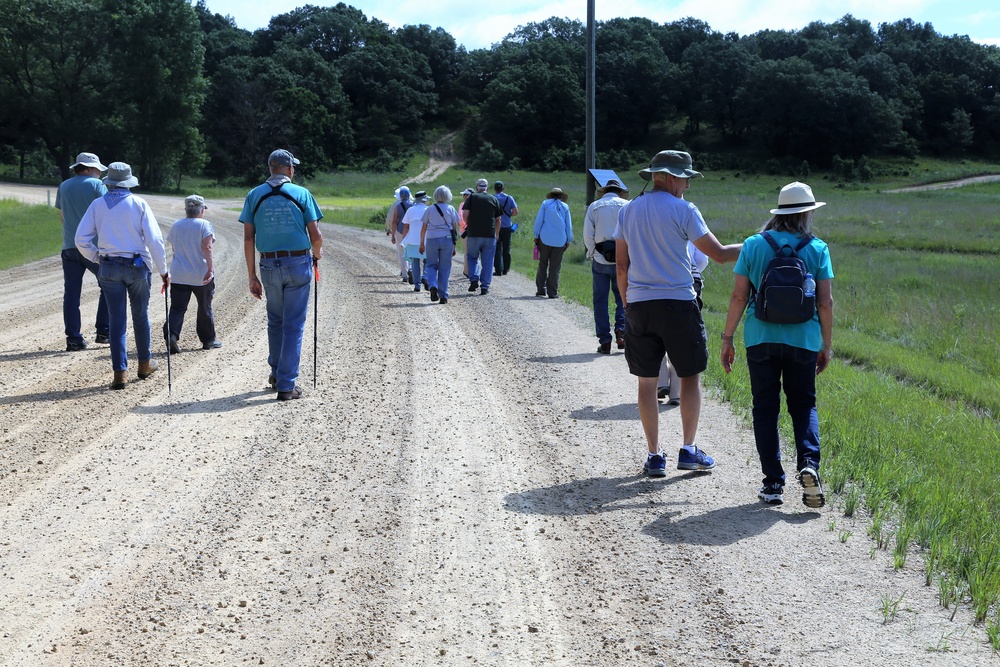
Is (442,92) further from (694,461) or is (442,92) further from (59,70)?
(694,461)

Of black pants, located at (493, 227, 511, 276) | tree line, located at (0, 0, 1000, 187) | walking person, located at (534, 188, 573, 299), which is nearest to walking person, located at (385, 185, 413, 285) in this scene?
black pants, located at (493, 227, 511, 276)

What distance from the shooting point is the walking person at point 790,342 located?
570 cm

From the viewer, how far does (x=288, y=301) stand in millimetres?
8539

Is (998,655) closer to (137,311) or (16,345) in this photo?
(137,311)

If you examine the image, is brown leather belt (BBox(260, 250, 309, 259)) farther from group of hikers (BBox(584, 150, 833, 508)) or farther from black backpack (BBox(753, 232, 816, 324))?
black backpack (BBox(753, 232, 816, 324))

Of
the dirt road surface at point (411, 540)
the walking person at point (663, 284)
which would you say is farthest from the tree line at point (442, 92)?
the walking person at point (663, 284)

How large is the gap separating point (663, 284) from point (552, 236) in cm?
989

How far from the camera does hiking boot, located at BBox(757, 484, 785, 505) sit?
19.0ft

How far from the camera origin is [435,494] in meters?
5.91

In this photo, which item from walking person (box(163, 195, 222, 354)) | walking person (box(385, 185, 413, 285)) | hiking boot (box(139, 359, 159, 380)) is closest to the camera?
hiking boot (box(139, 359, 159, 380))

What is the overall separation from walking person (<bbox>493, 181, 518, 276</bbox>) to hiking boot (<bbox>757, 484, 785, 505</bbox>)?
40.9 ft

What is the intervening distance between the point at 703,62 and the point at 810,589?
121 m

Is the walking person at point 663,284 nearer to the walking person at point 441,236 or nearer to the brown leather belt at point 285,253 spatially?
the brown leather belt at point 285,253

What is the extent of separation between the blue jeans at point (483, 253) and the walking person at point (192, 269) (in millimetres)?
6380
